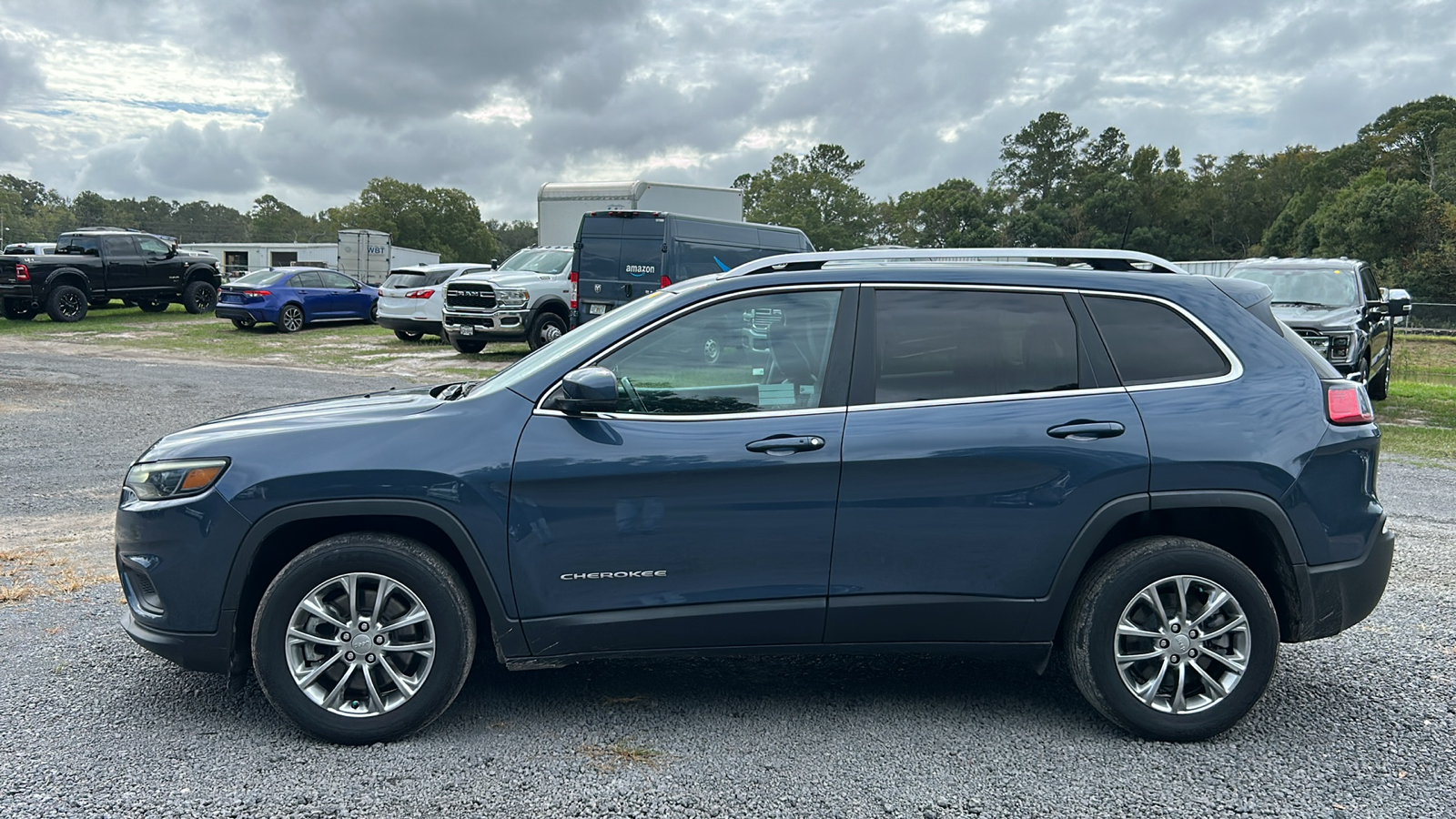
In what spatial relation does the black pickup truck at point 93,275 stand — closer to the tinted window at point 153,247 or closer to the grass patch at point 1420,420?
the tinted window at point 153,247

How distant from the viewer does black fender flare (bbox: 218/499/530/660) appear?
3.55 metres

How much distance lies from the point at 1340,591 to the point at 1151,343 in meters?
1.12

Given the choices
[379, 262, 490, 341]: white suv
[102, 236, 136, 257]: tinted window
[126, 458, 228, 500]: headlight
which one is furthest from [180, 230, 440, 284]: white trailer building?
[126, 458, 228, 500]: headlight

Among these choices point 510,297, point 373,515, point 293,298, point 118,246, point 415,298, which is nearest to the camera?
point 373,515

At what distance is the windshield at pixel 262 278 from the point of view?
25.8m

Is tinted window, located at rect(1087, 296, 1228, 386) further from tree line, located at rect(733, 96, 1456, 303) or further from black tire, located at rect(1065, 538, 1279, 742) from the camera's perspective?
tree line, located at rect(733, 96, 1456, 303)

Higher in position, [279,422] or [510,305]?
[510,305]

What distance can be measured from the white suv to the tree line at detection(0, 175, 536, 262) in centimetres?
5061

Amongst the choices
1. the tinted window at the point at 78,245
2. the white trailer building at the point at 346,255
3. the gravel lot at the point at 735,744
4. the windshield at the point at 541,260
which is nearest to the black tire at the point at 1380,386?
the gravel lot at the point at 735,744

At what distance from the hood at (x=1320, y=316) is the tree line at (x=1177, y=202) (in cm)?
4190

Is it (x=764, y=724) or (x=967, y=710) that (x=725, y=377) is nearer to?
(x=764, y=724)

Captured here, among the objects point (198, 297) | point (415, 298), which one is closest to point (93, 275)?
point (198, 297)

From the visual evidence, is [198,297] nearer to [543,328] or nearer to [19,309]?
Answer: [19,309]

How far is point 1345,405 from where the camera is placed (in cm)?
385
